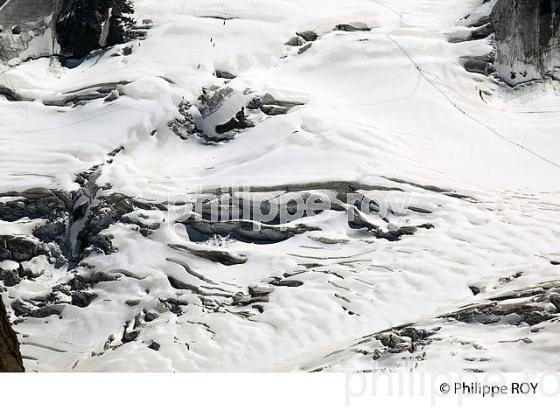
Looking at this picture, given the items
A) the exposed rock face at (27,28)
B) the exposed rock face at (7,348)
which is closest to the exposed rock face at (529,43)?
the exposed rock face at (27,28)

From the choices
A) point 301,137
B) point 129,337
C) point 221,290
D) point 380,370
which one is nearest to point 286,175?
point 301,137

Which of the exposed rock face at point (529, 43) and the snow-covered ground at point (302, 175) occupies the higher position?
the exposed rock face at point (529, 43)

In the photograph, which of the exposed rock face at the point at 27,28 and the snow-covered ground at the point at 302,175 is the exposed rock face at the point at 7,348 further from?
the exposed rock face at the point at 27,28

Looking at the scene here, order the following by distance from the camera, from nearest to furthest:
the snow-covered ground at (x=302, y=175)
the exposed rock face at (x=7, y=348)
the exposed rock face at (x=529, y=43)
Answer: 1. the exposed rock face at (x=7, y=348)
2. the snow-covered ground at (x=302, y=175)
3. the exposed rock face at (x=529, y=43)

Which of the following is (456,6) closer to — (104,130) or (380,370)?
(104,130)

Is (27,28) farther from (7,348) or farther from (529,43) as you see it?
(7,348)

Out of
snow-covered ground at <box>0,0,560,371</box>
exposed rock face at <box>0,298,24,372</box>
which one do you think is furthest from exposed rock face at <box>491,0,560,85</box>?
exposed rock face at <box>0,298,24,372</box>

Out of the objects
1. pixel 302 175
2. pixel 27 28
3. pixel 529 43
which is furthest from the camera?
pixel 27 28

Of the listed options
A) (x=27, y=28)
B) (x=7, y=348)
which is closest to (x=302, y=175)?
(x=27, y=28)
